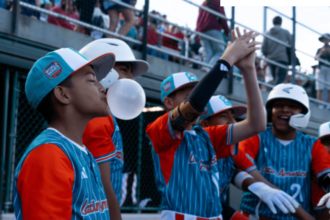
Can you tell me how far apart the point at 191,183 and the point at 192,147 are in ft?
0.85

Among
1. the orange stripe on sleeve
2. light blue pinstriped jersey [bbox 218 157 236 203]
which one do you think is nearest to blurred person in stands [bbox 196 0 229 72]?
light blue pinstriped jersey [bbox 218 157 236 203]

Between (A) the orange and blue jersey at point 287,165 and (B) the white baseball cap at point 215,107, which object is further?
(B) the white baseball cap at point 215,107

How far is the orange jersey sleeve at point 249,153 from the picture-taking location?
3.37 meters

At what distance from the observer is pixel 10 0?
4.51 meters

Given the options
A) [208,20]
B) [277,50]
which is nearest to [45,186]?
[208,20]

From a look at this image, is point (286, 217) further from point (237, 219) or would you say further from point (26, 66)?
point (26, 66)

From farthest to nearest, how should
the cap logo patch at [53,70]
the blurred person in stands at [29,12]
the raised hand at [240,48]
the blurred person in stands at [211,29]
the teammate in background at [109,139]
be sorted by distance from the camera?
the blurred person in stands at [211,29], the blurred person in stands at [29,12], the raised hand at [240,48], the teammate in background at [109,139], the cap logo patch at [53,70]

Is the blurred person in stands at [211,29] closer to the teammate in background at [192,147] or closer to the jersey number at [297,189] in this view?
the jersey number at [297,189]

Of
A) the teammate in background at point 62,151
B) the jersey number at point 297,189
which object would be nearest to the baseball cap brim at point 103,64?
the teammate in background at point 62,151

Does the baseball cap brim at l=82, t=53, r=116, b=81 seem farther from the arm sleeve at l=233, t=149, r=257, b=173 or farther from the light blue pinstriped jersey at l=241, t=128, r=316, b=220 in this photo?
the light blue pinstriped jersey at l=241, t=128, r=316, b=220

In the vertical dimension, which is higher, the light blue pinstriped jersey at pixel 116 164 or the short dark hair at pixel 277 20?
the short dark hair at pixel 277 20

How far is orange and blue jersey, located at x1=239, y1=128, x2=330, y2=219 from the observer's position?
336 cm

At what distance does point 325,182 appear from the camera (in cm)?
324

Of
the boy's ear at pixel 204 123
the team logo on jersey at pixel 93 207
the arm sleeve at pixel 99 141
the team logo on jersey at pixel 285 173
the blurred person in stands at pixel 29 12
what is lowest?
the team logo on jersey at pixel 93 207
